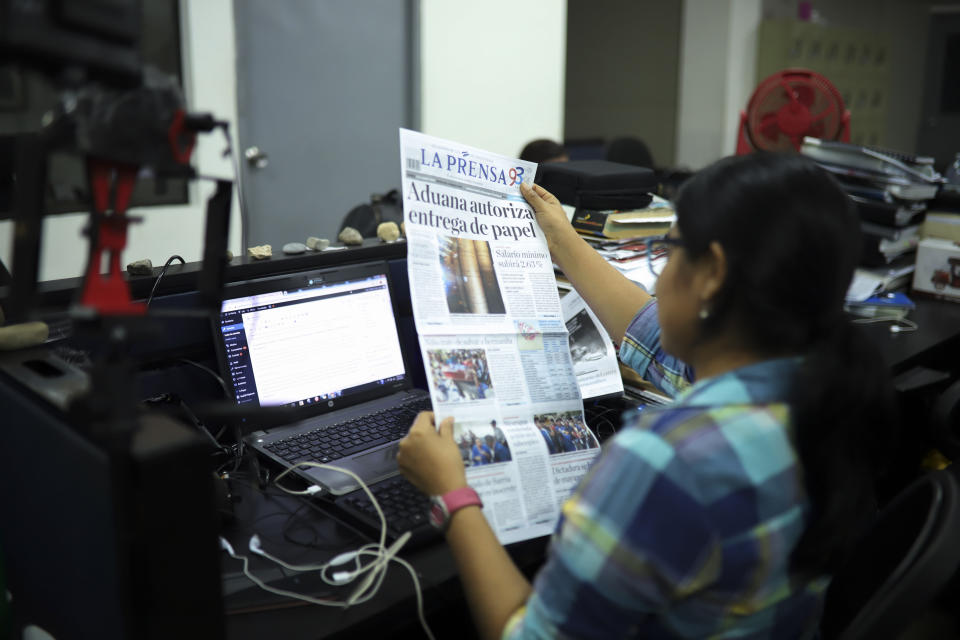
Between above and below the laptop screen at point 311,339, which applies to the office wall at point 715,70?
above

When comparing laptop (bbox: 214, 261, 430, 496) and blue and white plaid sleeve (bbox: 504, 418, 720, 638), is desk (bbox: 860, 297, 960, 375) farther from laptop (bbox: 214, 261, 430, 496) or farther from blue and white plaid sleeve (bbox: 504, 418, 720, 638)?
blue and white plaid sleeve (bbox: 504, 418, 720, 638)

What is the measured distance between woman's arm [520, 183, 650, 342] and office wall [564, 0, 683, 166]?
176 inches

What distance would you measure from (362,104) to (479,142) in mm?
588

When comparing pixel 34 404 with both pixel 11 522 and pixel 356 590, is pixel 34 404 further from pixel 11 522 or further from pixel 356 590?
pixel 356 590

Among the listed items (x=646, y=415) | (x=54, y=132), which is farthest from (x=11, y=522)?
(x=646, y=415)

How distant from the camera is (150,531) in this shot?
25.4 inches

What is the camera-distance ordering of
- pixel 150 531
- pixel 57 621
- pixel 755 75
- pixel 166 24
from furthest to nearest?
pixel 755 75, pixel 166 24, pixel 57 621, pixel 150 531

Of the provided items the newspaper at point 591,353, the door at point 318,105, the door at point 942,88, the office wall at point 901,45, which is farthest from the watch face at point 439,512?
the door at point 942,88

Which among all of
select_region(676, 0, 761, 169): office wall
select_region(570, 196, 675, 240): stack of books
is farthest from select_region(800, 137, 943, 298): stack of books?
select_region(676, 0, 761, 169): office wall

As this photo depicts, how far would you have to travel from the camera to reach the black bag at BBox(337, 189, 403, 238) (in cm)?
216

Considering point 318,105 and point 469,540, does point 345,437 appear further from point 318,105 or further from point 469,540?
point 318,105

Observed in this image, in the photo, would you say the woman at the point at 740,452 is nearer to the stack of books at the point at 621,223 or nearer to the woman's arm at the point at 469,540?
the woman's arm at the point at 469,540

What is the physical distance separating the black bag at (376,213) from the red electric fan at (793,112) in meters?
1.23

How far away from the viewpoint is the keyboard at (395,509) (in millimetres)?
984
